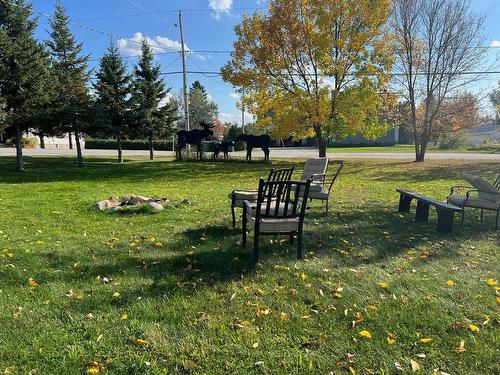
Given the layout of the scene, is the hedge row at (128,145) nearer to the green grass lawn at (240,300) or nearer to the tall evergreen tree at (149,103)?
the tall evergreen tree at (149,103)

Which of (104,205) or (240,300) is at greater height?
(104,205)

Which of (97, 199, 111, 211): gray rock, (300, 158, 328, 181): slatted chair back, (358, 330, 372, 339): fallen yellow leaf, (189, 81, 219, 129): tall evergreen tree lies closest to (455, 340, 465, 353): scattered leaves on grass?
(358, 330, 372, 339): fallen yellow leaf

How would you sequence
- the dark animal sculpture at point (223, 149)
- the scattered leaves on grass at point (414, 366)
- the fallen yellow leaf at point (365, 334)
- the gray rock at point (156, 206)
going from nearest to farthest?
1. the scattered leaves on grass at point (414, 366)
2. the fallen yellow leaf at point (365, 334)
3. the gray rock at point (156, 206)
4. the dark animal sculpture at point (223, 149)

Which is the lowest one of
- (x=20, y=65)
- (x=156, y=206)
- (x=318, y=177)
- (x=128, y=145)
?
(x=156, y=206)

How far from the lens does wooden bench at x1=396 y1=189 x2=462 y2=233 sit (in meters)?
5.91

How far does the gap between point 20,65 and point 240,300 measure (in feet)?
48.4

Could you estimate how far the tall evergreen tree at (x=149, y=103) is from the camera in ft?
74.2

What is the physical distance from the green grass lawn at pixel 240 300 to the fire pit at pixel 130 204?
89 cm

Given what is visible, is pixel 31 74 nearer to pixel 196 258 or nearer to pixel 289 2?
pixel 289 2

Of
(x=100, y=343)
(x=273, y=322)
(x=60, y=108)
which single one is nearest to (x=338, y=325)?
(x=273, y=322)

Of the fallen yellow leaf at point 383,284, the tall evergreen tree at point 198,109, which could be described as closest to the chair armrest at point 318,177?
the fallen yellow leaf at point 383,284

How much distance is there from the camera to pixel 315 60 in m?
19.9

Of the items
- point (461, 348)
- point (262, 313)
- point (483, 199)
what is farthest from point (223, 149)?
point (461, 348)

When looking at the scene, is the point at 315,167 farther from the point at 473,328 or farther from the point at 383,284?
the point at 473,328
